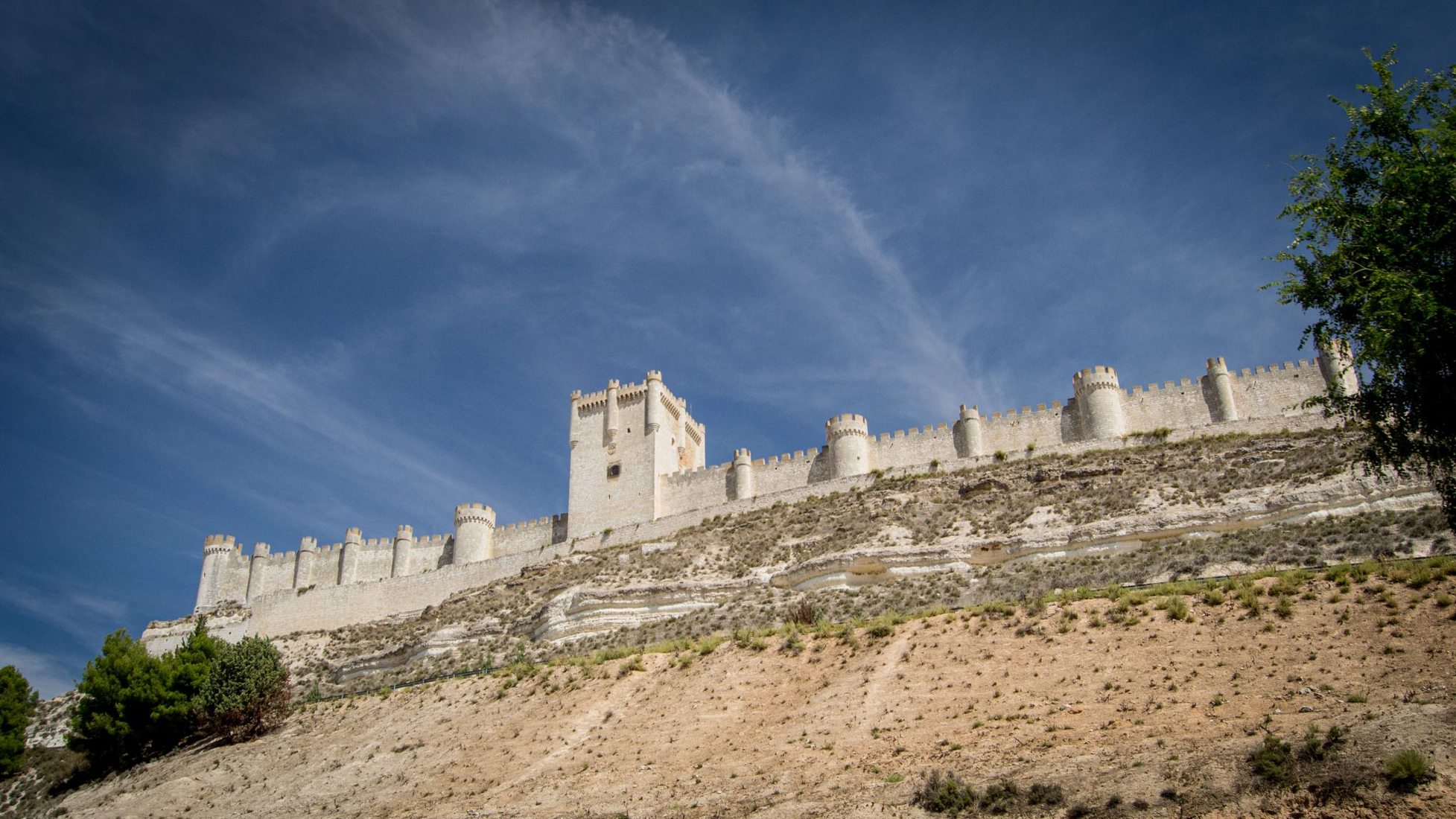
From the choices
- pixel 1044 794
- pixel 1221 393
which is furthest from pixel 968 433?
pixel 1044 794

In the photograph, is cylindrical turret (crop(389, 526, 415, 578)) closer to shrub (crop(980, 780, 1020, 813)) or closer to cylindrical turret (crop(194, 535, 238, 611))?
cylindrical turret (crop(194, 535, 238, 611))

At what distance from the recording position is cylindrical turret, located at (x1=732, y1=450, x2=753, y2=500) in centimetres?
5422

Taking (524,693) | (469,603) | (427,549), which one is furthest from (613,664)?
(427,549)

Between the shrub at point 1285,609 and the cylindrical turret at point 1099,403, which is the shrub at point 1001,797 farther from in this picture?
the cylindrical turret at point 1099,403

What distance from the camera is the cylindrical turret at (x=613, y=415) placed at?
59.5 m

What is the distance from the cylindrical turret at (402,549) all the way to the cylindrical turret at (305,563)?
529cm

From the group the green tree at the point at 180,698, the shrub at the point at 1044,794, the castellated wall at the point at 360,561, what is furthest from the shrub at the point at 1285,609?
the castellated wall at the point at 360,561

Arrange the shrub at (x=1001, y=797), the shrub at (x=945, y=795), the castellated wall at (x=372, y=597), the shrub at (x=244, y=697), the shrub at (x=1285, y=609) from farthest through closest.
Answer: the castellated wall at (x=372, y=597)
the shrub at (x=244, y=697)
the shrub at (x=1285, y=609)
the shrub at (x=945, y=795)
the shrub at (x=1001, y=797)

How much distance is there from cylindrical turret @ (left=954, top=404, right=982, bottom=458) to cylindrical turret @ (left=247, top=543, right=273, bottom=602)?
135 feet

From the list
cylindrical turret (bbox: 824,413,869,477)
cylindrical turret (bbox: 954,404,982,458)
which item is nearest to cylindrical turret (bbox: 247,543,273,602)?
Result: cylindrical turret (bbox: 824,413,869,477)

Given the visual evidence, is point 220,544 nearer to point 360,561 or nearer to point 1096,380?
point 360,561

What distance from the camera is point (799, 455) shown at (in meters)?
54.3

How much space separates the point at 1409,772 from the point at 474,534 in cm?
5299

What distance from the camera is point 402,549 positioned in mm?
62188
